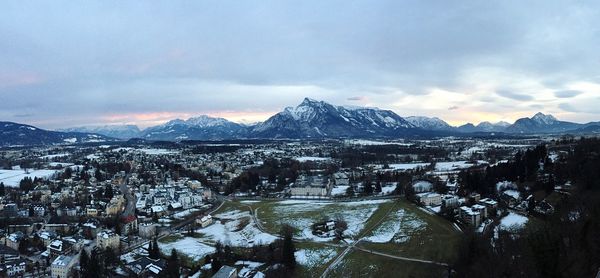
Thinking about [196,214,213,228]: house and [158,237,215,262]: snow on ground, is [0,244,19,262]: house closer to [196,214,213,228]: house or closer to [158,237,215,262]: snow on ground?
[158,237,215,262]: snow on ground

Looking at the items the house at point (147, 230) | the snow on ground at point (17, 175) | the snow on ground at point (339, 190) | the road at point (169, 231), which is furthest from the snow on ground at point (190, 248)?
the snow on ground at point (17, 175)

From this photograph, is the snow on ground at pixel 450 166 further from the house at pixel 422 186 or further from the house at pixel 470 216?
the house at pixel 470 216

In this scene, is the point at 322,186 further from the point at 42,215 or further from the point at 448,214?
the point at 42,215

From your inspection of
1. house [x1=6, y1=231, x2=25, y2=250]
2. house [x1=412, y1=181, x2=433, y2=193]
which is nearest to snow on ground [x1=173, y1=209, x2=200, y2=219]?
house [x1=6, y1=231, x2=25, y2=250]

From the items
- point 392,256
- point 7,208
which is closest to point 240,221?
point 392,256

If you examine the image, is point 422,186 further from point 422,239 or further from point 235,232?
point 235,232
